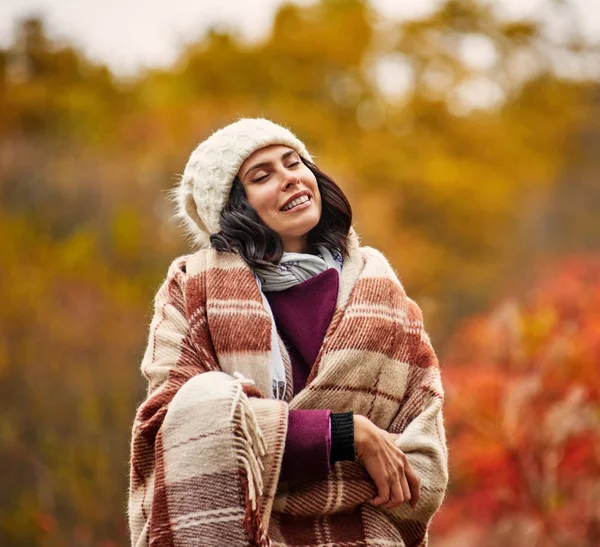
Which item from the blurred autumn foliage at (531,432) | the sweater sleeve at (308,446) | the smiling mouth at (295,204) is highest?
the smiling mouth at (295,204)

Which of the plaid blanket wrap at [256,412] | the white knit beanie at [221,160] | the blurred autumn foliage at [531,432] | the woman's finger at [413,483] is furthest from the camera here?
the blurred autumn foliage at [531,432]

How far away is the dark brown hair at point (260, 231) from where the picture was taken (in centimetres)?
201

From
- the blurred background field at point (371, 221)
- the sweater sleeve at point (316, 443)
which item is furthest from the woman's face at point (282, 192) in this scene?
the blurred background field at point (371, 221)

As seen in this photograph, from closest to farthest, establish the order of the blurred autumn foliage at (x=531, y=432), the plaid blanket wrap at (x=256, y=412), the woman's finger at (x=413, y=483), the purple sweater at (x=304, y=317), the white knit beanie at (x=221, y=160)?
the plaid blanket wrap at (x=256, y=412), the woman's finger at (x=413, y=483), the purple sweater at (x=304, y=317), the white knit beanie at (x=221, y=160), the blurred autumn foliage at (x=531, y=432)

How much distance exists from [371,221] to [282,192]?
1010cm

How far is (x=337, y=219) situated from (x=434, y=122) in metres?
13.9

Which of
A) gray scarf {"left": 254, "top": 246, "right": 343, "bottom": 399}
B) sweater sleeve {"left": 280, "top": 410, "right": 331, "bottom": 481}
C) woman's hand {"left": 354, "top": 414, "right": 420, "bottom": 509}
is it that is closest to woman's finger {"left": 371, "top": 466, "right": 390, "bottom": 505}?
woman's hand {"left": 354, "top": 414, "right": 420, "bottom": 509}

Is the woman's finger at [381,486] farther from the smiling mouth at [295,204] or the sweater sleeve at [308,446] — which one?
the smiling mouth at [295,204]

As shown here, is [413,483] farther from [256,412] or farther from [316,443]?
[256,412]

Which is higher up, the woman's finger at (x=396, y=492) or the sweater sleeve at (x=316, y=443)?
the sweater sleeve at (x=316, y=443)

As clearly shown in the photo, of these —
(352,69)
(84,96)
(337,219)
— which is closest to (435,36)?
(352,69)

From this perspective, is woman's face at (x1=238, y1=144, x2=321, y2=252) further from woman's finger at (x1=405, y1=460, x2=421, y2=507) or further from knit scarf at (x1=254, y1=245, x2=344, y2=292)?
woman's finger at (x1=405, y1=460, x2=421, y2=507)

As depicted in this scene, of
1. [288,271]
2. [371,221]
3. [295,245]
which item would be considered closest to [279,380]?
[288,271]

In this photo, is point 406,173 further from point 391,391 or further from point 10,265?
point 391,391
